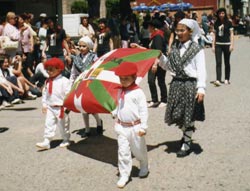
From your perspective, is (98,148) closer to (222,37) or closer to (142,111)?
(142,111)

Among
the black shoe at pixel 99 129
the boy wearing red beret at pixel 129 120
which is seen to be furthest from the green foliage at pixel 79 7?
the boy wearing red beret at pixel 129 120

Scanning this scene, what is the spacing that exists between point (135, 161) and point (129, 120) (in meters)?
1.02

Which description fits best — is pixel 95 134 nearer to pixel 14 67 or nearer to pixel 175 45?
pixel 175 45

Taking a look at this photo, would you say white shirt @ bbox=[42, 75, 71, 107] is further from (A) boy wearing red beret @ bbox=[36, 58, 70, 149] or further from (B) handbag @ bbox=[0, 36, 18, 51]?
(B) handbag @ bbox=[0, 36, 18, 51]

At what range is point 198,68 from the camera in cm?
607

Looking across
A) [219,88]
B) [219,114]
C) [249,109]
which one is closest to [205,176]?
[219,114]

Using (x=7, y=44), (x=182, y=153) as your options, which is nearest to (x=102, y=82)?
(x=182, y=153)

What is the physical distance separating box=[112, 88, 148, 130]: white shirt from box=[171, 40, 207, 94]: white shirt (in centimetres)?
99

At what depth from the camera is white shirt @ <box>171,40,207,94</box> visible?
6035mm

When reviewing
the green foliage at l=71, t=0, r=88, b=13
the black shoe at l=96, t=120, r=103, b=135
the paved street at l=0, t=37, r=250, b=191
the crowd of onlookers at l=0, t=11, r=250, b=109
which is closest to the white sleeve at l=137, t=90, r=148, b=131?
the paved street at l=0, t=37, r=250, b=191

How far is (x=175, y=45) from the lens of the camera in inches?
249

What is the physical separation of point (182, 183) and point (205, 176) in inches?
13.9

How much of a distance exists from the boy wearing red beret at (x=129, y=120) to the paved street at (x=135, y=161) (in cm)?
29

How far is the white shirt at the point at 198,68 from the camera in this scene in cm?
604
